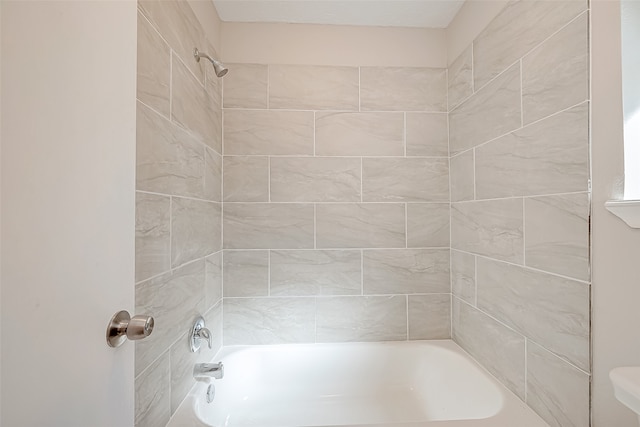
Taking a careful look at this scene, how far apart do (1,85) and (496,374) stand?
1.77 m

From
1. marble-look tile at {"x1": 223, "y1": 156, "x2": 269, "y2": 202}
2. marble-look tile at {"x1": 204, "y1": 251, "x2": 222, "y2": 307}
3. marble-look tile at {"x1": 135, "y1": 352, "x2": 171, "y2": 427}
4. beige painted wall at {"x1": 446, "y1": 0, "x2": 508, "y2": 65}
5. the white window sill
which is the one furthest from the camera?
marble-look tile at {"x1": 223, "y1": 156, "x2": 269, "y2": 202}

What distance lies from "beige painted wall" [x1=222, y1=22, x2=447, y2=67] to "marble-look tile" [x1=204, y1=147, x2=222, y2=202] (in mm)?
598

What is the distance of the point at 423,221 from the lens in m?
1.86

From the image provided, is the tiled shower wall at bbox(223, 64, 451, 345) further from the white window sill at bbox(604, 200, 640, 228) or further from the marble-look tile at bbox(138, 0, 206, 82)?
the white window sill at bbox(604, 200, 640, 228)

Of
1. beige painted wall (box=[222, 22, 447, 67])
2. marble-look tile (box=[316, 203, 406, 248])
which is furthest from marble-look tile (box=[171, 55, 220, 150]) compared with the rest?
marble-look tile (box=[316, 203, 406, 248])

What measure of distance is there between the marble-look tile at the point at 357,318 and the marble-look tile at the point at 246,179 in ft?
2.31

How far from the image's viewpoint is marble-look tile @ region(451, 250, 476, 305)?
1614 millimetres

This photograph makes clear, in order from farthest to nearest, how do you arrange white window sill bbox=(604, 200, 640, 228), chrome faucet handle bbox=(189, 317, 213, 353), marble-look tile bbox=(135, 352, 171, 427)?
chrome faucet handle bbox=(189, 317, 213, 353) < marble-look tile bbox=(135, 352, 171, 427) < white window sill bbox=(604, 200, 640, 228)

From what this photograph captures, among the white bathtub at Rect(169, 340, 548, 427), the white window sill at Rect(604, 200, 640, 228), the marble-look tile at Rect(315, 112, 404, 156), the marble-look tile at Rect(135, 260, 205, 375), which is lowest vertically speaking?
the white bathtub at Rect(169, 340, 548, 427)

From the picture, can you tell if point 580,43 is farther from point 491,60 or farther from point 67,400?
point 67,400

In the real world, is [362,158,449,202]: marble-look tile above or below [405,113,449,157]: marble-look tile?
below

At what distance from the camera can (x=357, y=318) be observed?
6.05 feet

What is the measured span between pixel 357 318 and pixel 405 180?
0.84m

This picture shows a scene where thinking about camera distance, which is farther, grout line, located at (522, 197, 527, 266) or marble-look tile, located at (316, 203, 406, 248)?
marble-look tile, located at (316, 203, 406, 248)
